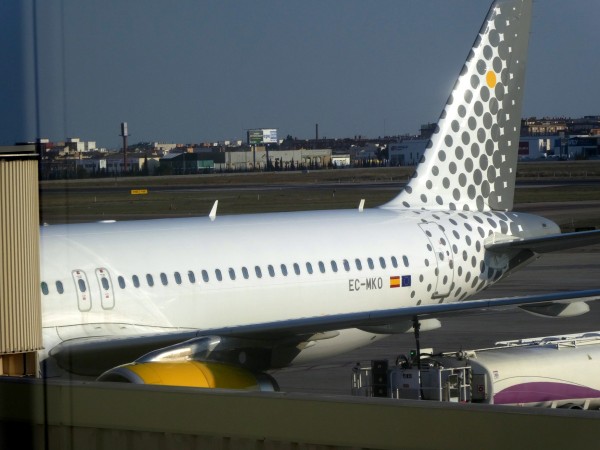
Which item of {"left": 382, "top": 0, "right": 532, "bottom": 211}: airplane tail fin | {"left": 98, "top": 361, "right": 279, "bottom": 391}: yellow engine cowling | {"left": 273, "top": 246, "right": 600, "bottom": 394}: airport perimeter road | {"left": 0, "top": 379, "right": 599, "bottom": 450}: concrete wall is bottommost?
{"left": 273, "top": 246, "right": 600, "bottom": 394}: airport perimeter road

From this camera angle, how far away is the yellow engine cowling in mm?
15164

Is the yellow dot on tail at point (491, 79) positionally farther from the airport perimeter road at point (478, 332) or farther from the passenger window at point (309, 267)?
the passenger window at point (309, 267)

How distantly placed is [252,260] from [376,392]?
398 centimetres

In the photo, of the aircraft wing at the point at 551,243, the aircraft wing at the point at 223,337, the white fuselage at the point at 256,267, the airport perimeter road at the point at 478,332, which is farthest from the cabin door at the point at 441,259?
the aircraft wing at the point at 223,337

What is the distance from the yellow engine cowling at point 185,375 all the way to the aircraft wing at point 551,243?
329 inches

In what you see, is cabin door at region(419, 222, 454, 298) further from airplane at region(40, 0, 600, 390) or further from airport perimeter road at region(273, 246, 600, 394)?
airport perimeter road at region(273, 246, 600, 394)

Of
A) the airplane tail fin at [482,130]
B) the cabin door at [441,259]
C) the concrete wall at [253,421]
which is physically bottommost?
the cabin door at [441,259]

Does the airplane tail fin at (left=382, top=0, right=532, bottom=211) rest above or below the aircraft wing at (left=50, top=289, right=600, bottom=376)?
above

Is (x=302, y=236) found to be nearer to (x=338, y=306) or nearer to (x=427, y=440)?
(x=338, y=306)

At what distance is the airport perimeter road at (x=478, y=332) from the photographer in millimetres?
22547

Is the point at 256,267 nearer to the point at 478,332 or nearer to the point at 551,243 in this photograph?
the point at 551,243

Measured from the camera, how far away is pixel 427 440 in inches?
316

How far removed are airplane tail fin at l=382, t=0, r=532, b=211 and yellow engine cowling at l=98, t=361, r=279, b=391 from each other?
9980mm

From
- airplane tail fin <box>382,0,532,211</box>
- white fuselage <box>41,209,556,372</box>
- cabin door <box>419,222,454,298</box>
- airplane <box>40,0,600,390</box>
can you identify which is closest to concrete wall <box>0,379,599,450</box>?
airplane <box>40,0,600,390</box>
